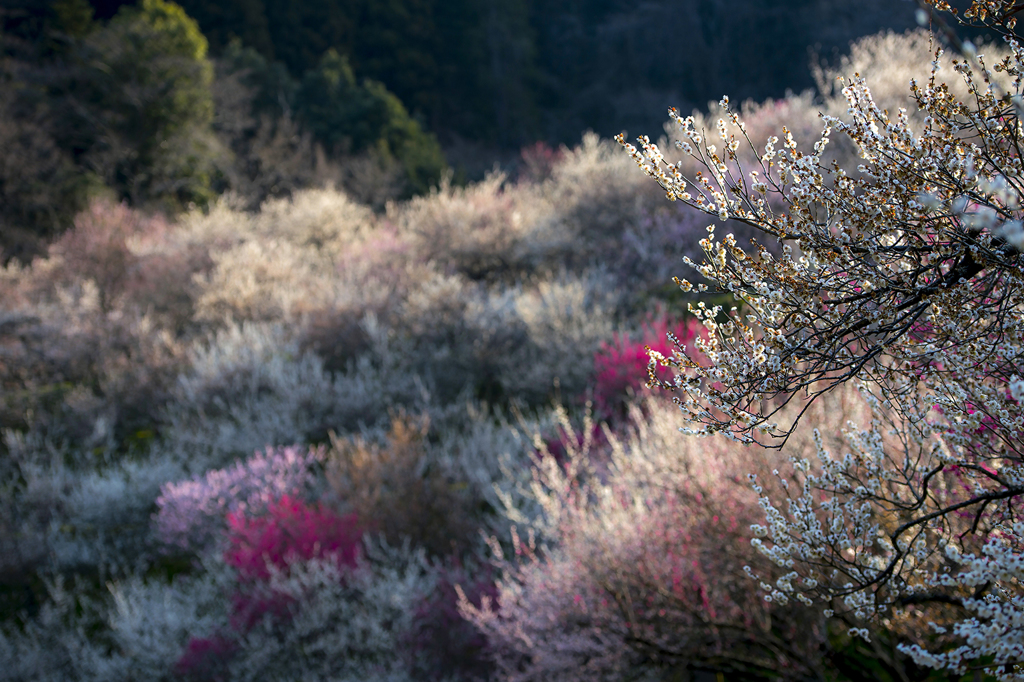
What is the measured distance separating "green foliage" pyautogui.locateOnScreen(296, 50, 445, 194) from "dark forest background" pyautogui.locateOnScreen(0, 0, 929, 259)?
7 cm

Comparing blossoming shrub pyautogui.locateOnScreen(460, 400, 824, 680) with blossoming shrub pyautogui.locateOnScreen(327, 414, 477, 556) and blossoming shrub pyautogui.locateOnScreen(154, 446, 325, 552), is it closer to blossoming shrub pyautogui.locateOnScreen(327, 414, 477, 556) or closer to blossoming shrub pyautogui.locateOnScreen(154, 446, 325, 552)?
blossoming shrub pyautogui.locateOnScreen(327, 414, 477, 556)

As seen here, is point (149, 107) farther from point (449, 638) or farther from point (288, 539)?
point (449, 638)

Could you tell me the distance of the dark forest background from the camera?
1520 centimetres

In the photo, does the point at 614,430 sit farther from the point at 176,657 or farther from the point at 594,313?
the point at 176,657

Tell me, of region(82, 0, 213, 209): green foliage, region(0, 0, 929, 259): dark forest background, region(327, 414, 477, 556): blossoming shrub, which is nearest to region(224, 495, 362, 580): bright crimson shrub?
region(327, 414, 477, 556): blossoming shrub

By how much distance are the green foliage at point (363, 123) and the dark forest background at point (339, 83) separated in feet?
0.23

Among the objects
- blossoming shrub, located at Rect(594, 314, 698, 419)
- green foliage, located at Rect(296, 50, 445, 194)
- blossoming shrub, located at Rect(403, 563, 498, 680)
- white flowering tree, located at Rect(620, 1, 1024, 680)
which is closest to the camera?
white flowering tree, located at Rect(620, 1, 1024, 680)

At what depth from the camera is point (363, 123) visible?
65.3 feet

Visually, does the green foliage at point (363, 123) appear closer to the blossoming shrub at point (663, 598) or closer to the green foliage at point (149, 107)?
the green foliage at point (149, 107)

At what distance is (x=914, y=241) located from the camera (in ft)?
4.06

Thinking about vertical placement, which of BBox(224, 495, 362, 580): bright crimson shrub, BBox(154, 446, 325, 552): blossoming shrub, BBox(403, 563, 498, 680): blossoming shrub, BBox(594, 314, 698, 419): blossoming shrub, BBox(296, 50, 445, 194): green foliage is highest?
BBox(296, 50, 445, 194): green foliage

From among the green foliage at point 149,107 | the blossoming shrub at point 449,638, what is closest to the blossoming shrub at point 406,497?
the blossoming shrub at point 449,638

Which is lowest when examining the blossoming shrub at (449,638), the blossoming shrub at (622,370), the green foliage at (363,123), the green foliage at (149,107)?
the blossoming shrub at (449,638)

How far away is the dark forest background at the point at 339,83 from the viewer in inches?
598
